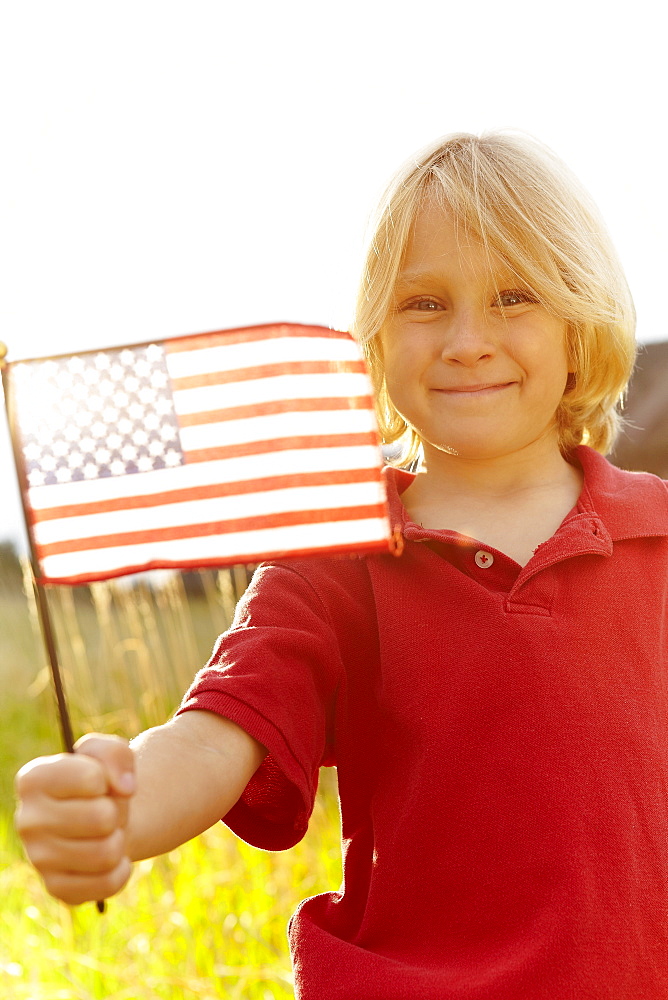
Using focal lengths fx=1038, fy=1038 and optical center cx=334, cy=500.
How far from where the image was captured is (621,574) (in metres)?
1.68

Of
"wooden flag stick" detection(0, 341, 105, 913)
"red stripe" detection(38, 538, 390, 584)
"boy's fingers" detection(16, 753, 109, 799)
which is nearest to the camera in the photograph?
Answer: "boy's fingers" detection(16, 753, 109, 799)

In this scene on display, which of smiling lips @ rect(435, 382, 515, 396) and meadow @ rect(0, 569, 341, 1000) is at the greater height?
smiling lips @ rect(435, 382, 515, 396)

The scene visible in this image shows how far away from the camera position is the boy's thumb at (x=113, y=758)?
1161 millimetres

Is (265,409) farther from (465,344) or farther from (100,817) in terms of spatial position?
(100,817)

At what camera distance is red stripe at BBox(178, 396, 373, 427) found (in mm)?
1507

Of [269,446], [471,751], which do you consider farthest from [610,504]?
[269,446]

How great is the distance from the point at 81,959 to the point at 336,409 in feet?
6.21

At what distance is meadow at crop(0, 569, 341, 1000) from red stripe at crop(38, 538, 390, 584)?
60.6 inches

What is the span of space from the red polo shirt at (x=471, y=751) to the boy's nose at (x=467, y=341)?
280 mm

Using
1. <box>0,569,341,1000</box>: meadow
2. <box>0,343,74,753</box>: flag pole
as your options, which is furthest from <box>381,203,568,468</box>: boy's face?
<box>0,569,341,1000</box>: meadow

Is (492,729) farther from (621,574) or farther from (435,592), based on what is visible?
(621,574)

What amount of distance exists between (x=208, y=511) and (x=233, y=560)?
79mm

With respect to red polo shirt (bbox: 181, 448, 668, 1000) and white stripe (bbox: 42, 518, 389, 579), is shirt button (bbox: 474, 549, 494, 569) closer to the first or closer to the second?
red polo shirt (bbox: 181, 448, 668, 1000)

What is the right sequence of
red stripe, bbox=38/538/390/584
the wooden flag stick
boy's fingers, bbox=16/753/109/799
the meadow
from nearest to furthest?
boy's fingers, bbox=16/753/109/799
the wooden flag stick
red stripe, bbox=38/538/390/584
the meadow
